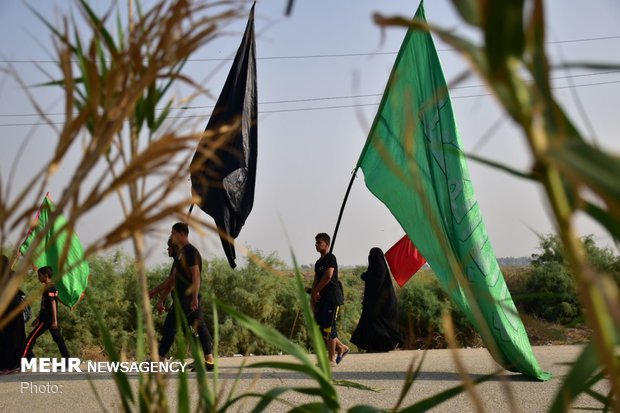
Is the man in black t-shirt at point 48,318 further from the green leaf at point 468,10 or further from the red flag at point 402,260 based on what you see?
the green leaf at point 468,10

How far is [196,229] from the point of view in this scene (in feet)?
3.90

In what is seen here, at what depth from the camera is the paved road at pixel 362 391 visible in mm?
7422

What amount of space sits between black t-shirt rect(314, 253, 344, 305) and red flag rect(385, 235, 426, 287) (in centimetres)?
326

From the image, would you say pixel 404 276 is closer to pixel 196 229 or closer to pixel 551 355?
pixel 551 355

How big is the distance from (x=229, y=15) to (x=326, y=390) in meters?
0.69

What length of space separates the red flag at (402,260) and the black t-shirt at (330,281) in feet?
10.7

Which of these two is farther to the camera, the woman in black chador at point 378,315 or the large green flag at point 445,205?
the woman in black chador at point 378,315

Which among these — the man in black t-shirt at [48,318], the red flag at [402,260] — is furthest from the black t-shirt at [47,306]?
the red flag at [402,260]

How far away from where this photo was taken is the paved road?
24.3 ft

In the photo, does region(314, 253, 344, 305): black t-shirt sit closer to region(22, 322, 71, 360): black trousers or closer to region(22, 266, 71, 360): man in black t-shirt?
region(22, 266, 71, 360): man in black t-shirt

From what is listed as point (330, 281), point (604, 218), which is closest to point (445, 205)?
point (330, 281)

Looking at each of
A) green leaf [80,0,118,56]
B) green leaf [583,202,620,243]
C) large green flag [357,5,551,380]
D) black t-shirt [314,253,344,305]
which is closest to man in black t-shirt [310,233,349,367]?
black t-shirt [314,253,344,305]

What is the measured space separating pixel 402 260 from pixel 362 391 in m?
5.13

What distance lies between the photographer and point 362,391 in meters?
8.52
